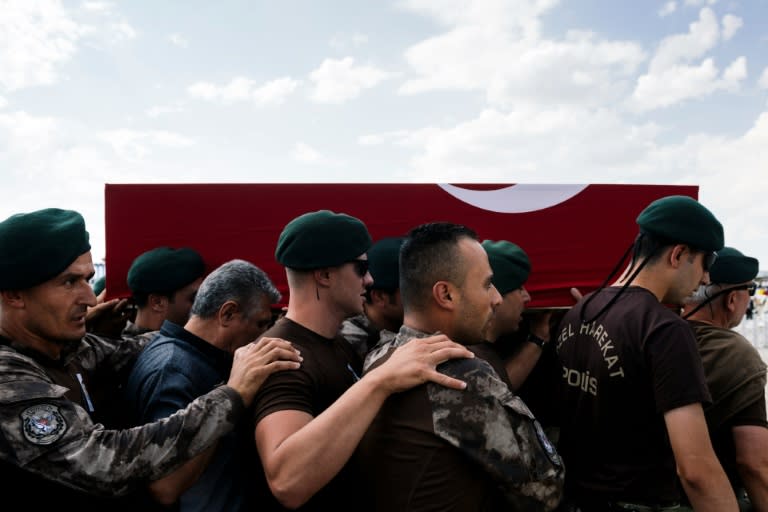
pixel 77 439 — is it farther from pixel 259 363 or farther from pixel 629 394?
pixel 629 394

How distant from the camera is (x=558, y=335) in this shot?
2.41m

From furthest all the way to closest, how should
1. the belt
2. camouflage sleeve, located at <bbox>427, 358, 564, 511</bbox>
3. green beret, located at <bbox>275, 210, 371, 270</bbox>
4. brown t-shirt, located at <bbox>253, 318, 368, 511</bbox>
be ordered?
green beret, located at <bbox>275, 210, 371, 270</bbox>
the belt
brown t-shirt, located at <bbox>253, 318, 368, 511</bbox>
camouflage sleeve, located at <bbox>427, 358, 564, 511</bbox>

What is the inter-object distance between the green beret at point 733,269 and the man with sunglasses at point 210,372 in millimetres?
2187

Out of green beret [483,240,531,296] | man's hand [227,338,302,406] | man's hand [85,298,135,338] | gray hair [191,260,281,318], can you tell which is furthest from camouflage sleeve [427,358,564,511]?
man's hand [85,298,135,338]

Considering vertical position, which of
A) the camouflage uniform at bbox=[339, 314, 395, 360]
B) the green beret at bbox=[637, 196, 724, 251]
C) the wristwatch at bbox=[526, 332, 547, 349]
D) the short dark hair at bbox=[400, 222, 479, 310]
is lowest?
the camouflage uniform at bbox=[339, 314, 395, 360]

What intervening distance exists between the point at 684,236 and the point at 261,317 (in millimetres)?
1789

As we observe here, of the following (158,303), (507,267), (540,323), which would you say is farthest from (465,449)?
(158,303)

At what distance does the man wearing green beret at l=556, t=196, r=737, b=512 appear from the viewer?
1795 millimetres

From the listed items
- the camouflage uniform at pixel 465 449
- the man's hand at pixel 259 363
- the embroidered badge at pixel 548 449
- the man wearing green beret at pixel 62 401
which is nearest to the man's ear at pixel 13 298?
the man wearing green beret at pixel 62 401

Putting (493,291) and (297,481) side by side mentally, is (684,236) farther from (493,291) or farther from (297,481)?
(297,481)

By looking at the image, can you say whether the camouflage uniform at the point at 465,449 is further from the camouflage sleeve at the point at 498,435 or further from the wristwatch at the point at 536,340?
the wristwatch at the point at 536,340

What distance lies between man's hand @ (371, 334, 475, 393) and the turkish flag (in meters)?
1.88

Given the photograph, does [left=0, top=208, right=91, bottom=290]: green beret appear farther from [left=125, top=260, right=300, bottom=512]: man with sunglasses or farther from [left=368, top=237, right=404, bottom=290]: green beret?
[left=368, top=237, right=404, bottom=290]: green beret

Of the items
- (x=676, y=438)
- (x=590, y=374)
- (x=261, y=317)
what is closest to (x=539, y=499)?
(x=676, y=438)
